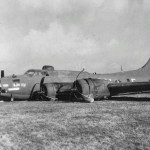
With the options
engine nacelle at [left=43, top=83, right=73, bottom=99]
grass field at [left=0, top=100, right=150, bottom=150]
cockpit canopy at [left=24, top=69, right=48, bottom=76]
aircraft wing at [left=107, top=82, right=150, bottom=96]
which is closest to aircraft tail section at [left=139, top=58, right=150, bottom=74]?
aircraft wing at [left=107, top=82, right=150, bottom=96]

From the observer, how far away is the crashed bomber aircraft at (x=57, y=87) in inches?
569

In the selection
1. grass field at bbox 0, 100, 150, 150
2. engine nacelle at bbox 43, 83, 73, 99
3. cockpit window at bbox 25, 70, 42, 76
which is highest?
cockpit window at bbox 25, 70, 42, 76

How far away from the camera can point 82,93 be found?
14125mm

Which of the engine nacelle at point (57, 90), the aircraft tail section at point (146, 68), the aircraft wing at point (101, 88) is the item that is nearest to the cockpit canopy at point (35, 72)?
the engine nacelle at point (57, 90)

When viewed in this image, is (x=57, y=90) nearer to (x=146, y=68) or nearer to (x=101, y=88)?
(x=101, y=88)

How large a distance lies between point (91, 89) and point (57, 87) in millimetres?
2865

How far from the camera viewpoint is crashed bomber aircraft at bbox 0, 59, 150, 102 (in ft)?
47.4

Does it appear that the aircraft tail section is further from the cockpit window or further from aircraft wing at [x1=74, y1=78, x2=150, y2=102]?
the cockpit window

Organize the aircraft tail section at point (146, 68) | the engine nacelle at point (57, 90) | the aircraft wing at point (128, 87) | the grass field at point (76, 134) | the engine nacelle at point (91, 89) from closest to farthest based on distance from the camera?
the grass field at point (76, 134), the engine nacelle at point (91, 89), the aircraft wing at point (128, 87), the engine nacelle at point (57, 90), the aircraft tail section at point (146, 68)

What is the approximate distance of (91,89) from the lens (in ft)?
46.7

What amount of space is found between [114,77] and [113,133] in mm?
14806

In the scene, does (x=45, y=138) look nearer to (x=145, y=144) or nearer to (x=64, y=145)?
(x=64, y=145)

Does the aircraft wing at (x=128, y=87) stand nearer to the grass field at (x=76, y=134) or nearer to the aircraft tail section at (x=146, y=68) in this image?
the grass field at (x=76, y=134)

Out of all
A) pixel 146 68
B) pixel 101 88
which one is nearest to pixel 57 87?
pixel 101 88
